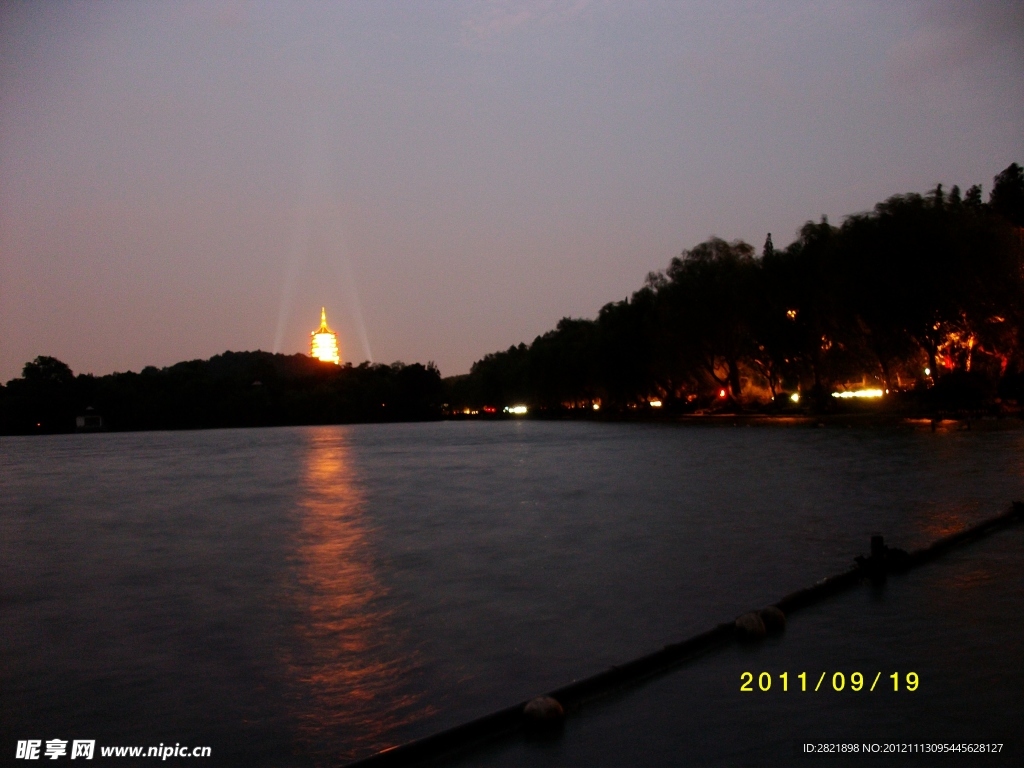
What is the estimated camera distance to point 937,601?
910 centimetres

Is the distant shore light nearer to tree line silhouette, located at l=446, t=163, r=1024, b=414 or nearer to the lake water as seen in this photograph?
tree line silhouette, located at l=446, t=163, r=1024, b=414

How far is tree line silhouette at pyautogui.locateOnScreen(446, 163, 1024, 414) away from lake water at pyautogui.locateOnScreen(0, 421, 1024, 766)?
99.8 feet

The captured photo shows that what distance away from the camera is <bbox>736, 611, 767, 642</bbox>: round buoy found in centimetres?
788

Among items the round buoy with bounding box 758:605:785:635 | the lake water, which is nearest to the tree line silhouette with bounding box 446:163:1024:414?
the lake water

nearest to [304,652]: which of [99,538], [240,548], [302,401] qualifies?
[240,548]

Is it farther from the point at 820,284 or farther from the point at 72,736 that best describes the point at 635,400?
the point at 72,736
